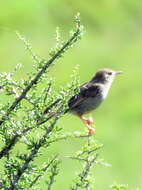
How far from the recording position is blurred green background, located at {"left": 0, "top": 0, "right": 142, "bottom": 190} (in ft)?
46.4

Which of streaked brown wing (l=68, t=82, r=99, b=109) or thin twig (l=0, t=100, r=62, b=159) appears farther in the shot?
streaked brown wing (l=68, t=82, r=99, b=109)

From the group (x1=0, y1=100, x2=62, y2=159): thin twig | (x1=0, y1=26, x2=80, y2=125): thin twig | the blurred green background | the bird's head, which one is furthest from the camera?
the blurred green background

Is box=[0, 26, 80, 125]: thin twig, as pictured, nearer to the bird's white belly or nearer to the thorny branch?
the thorny branch

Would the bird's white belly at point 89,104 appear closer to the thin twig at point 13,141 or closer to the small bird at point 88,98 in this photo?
the small bird at point 88,98

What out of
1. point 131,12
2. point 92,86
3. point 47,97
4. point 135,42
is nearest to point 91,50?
point 135,42

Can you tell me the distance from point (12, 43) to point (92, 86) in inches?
379

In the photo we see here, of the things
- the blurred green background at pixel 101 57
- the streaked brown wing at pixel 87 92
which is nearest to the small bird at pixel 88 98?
the streaked brown wing at pixel 87 92

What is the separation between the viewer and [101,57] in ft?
60.9

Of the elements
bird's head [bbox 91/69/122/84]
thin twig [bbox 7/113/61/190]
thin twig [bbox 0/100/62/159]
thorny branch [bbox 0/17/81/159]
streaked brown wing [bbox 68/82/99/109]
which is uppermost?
bird's head [bbox 91/69/122/84]

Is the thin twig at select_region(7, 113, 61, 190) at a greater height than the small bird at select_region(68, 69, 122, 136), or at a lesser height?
lesser

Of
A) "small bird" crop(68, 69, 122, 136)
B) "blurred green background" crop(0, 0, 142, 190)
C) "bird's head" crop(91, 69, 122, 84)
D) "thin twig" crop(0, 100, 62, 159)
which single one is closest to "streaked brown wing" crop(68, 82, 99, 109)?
"small bird" crop(68, 69, 122, 136)

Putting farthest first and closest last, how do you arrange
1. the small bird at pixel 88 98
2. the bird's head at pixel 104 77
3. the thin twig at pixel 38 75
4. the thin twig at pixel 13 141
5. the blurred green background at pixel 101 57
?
the blurred green background at pixel 101 57, the bird's head at pixel 104 77, the small bird at pixel 88 98, the thin twig at pixel 13 141, the thin twig at pixel 38 75

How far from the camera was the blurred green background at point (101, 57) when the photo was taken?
556 inches

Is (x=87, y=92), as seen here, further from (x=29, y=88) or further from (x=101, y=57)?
(x=101, y=57)
